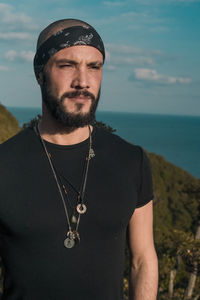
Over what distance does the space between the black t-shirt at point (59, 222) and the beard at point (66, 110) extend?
0.82 feet

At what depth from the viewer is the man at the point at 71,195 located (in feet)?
10.2

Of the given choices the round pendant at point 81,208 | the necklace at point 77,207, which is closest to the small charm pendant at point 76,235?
the necklace at point 77,207

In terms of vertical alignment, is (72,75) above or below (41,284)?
above

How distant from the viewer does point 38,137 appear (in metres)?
3.53

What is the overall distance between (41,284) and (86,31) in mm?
2428

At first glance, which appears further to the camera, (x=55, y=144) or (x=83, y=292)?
(x=55, y=144)

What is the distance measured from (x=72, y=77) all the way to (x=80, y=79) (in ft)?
0.28

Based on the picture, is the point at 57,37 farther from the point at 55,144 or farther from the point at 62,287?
the point at 62,287

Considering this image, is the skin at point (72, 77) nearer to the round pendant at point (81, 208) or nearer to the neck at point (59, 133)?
the neck at point (59, 133)

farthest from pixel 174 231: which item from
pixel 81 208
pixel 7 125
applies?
pixel 7 125

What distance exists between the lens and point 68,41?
3352 mm

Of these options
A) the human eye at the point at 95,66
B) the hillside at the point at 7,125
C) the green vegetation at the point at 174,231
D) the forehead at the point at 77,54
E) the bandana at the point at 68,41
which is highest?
the hillside at the point at 7,125

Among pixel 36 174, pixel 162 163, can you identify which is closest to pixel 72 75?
pixel 36 174

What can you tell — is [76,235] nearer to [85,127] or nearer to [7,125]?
[85,127]
